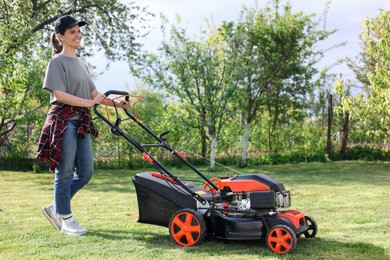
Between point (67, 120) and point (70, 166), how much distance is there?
1.08 feet

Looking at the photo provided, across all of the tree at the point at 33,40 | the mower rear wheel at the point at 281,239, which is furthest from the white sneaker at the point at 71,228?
the tree at the point at 33,40

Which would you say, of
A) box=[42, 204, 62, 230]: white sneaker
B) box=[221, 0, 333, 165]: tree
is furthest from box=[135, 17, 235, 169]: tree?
box=[42, 204, 62, 230]: white sneaker

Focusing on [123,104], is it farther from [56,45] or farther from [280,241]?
[280,241]

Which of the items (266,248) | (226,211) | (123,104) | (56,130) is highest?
(123,104)

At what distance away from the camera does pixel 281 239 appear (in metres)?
3.34

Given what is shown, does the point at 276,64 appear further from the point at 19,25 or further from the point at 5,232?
the point at 5,232

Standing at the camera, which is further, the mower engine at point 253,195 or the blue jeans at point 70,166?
the blue jeans at point 70,166

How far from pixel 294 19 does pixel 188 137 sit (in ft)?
11.4

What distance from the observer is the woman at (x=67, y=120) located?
3.81m

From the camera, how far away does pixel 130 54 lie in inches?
509

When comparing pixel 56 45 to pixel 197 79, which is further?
pixel 197 79

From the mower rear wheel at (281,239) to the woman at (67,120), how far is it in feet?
4.69

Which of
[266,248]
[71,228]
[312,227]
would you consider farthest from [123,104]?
[312,227]

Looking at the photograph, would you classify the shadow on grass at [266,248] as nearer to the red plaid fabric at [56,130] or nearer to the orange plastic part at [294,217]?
the orange plastic part at [294,217]
